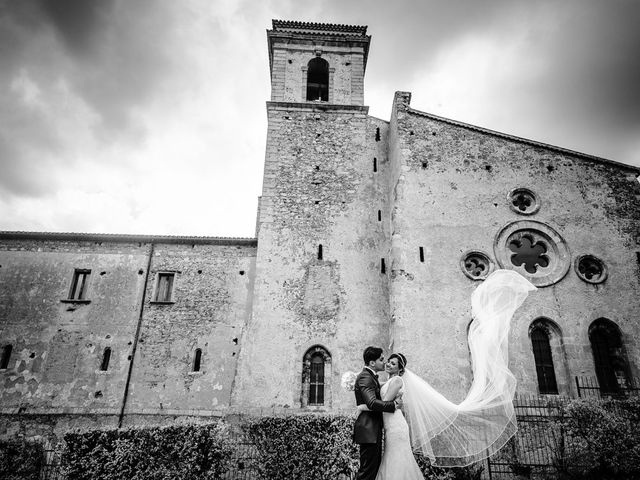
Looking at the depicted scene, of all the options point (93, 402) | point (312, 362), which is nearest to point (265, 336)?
point (312, 362)

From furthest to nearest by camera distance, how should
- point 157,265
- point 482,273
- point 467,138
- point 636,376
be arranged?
point 157,265
point 467,138
point 482,273
point 636,376

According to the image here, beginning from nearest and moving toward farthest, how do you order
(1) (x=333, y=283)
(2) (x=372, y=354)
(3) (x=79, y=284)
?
(2) (x=372, y=354), (1) (x=333, y=283), (3) (x=79, y=284)

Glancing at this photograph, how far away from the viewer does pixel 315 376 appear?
14.3 m

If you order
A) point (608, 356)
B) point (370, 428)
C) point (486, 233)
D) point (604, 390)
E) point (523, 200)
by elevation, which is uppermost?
point (523, 200)

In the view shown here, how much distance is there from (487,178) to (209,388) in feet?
41.2

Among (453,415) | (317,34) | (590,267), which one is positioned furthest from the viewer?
(317,34)

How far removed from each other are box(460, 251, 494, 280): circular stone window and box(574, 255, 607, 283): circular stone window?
2.84 metres

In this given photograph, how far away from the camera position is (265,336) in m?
14.5

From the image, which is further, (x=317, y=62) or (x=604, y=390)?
(x=317, y=62)

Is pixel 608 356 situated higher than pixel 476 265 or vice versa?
Result: pixel 476 265

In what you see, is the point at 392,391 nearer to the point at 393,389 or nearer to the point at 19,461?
the point at 393,389

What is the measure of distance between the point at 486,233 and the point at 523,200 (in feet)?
6.87

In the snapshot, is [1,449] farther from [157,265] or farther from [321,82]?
[321,82]

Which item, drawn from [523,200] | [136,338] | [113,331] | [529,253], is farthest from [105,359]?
[523,200]
